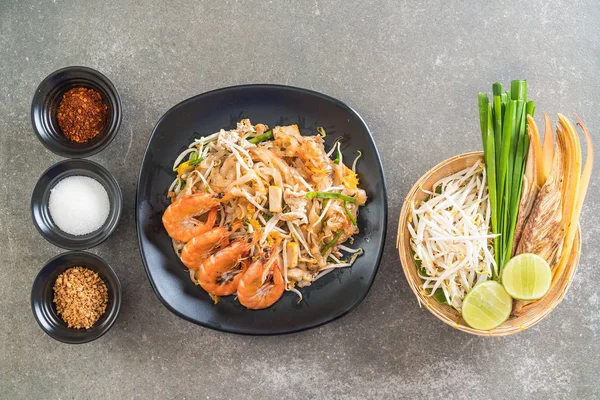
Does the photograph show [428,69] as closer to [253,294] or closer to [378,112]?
[378,112]

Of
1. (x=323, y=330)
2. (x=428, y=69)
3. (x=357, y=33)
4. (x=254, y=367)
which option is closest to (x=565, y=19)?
(x=428, y=69)

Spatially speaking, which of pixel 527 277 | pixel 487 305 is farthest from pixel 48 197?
pixel 527 277

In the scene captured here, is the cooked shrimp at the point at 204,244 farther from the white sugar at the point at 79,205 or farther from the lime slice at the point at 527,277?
the lime slice at the point at 527,277

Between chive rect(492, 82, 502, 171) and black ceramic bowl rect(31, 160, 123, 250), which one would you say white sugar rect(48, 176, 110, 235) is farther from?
chive rect(492, 82, 502, 171)

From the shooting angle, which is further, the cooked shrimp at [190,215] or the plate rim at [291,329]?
the plate rim at [291,329]

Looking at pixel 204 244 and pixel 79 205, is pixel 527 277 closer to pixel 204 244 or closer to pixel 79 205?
pixel 204 244

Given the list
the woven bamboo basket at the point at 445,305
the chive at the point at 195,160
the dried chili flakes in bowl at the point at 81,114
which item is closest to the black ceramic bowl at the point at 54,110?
the dried chili flakes in bowl at the point at 81,114
